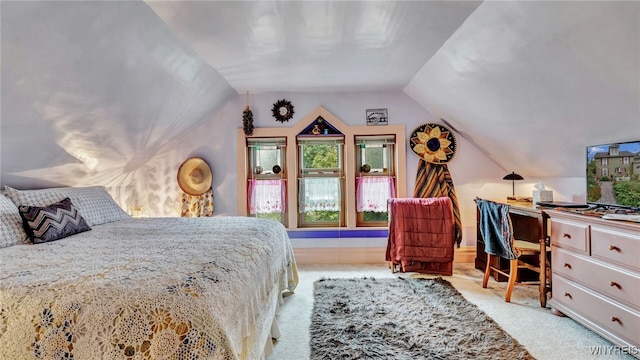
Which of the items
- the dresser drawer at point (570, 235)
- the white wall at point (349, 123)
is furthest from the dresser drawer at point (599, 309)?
the white wall at point (349, 123)

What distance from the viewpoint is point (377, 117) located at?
382 cm

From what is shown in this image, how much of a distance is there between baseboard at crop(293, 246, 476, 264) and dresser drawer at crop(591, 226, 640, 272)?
1854 millimetres

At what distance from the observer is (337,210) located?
3951mm

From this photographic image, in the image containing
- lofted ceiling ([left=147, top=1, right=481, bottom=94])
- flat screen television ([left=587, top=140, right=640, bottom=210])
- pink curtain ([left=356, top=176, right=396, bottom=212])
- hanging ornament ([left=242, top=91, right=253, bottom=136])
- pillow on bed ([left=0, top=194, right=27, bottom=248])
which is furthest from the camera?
pink curtain ([left=356, top=176, right=396, bottom=212])

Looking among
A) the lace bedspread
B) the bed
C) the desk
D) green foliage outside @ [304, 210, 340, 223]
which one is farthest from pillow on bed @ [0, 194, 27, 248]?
the desk

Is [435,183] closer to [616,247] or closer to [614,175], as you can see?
[614,175]

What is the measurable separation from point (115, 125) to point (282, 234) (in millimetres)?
1809

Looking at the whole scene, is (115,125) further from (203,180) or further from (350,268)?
(350,268)

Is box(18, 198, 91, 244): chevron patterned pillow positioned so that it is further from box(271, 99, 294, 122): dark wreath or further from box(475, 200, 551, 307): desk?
box(475, 200, 551, 307): desk

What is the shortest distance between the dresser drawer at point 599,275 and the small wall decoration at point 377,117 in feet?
7.32

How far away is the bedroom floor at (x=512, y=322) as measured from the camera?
73.3 inches

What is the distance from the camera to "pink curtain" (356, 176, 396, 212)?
3871mm

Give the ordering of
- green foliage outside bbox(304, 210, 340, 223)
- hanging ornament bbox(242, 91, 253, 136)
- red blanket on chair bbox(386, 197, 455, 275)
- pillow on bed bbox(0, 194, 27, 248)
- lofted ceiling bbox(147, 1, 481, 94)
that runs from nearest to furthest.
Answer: pillow on bed bbox(0, 194, 27, 248) → lofted ceiling bbox(147, 1, 481, 94) → red blanket on chair bbox(386, 197, 455, 275) → hanging ornament bbox(242, 91, 253, 136) → green foliage outside bbox(304, 210, 340, 223)

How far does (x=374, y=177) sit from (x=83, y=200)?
307 cm
